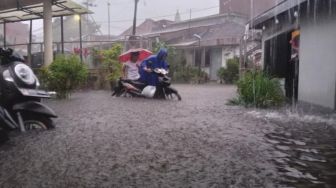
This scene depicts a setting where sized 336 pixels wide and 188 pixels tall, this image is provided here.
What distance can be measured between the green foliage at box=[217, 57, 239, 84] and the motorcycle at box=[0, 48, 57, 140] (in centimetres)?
1902

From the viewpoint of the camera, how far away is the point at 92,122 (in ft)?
24.3

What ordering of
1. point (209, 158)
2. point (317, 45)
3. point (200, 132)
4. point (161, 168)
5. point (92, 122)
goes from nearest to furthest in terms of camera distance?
1. point (161, 168)
2. point (209, 158)
3. point (200, 132)
4. point (92, 122)
5. point (317, 45)

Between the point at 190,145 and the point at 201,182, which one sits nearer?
the point at 201,182

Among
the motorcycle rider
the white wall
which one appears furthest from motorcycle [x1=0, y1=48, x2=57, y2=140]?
the motorcycle rider

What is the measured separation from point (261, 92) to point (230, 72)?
15.3 m

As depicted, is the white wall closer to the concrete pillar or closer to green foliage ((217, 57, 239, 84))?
the concrete pillar

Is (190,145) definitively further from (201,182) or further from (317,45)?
(317,45)

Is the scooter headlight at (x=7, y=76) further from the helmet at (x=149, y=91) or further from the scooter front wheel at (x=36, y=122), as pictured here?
the helmet at (x=149, y=91)

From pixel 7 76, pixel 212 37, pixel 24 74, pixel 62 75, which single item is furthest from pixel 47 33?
pixel 212 37

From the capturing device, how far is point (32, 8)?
689 inches

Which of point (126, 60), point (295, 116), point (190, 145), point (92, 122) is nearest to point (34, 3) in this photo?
point (126, 60)

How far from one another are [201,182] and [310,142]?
2370 millimetres

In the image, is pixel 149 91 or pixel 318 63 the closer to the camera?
pixel 318 63

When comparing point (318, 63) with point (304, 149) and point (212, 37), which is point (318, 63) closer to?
point (304, 149)
